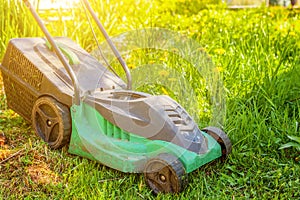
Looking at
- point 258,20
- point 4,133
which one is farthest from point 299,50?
point 4,133

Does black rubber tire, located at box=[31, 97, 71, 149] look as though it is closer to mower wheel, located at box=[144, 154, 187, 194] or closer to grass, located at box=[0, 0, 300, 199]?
grass, located at box=[0, 0, 300, 199]

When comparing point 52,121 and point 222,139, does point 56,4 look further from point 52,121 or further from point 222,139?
point 222,139

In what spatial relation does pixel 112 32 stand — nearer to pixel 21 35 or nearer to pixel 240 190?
pixel 21 35

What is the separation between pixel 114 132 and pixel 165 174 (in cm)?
37

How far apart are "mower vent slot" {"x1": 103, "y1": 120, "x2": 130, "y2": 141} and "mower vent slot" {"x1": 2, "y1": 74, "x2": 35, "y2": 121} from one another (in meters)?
Result: 0.55

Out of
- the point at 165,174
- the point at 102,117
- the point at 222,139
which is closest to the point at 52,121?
the point at 102,117

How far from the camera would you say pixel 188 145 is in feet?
7.58

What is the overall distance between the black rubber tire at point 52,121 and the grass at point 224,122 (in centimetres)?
7

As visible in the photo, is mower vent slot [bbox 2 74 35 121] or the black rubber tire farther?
mower vent slot [bbox 2 74 35 121]

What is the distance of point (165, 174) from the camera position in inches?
90.1

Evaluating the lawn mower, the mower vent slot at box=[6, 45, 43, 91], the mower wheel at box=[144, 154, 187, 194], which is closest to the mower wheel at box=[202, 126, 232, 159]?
the lawn mower

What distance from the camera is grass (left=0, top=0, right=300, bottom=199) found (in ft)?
8.02

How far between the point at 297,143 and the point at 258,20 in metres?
2.48

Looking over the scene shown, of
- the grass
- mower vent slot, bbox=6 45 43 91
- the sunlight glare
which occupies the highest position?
the sunlight glare
